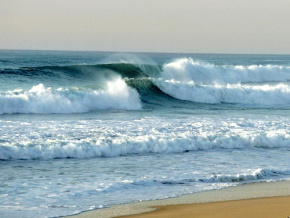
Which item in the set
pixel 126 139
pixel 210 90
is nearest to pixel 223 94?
pixel 210 90

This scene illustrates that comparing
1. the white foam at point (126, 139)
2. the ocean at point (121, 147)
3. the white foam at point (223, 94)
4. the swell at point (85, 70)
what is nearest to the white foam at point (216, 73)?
the swell at point (85, 70)

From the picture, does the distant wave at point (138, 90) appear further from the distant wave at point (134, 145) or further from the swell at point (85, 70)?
the distant wave at point (134, 145)

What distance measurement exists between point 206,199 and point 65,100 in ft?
39.5

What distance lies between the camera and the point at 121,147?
38.0 ft

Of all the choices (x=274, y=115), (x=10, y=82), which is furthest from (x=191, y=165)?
(x=10, y=82)

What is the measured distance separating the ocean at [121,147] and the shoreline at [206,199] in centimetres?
24

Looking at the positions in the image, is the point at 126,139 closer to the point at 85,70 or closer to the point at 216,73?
the point at 85,70

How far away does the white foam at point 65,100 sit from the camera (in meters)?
18.2

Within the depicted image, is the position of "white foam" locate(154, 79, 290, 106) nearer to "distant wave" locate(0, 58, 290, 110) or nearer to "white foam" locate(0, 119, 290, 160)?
"distant wave" locate(0, 58, 290, 110)

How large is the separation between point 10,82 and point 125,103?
6683mm

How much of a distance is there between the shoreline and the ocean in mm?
240

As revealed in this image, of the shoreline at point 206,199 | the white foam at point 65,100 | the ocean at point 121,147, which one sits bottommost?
the shoreline at point 206,199

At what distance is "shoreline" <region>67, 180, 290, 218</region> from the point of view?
721 cm

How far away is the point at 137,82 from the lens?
24.8 m
